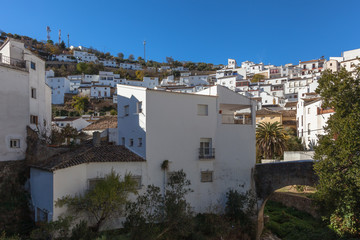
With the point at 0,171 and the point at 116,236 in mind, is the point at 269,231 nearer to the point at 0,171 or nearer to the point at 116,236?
the point at 116,236

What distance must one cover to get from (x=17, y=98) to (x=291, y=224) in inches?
936

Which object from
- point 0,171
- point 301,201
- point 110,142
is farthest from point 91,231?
point 301,201

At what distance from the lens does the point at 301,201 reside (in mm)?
26734

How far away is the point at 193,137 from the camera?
20.3 metres

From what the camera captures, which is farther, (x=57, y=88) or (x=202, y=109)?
(x=57, y=88)

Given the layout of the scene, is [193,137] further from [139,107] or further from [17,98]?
[17,98]

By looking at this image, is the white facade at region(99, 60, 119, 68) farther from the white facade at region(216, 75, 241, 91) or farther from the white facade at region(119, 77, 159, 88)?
the white facade at region(216, 75, 241, 91)

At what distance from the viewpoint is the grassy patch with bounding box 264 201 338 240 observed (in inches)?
817

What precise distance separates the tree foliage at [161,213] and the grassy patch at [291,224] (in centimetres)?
893

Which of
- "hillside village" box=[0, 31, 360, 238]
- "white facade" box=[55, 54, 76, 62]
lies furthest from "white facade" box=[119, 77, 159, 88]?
"hillside village" box=[0, 31, 360, 238]

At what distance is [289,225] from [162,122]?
1445 cm

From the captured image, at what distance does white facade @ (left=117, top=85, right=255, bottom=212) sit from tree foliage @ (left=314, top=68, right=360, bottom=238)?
7.05 metres

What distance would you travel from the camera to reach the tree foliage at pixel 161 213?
16375 mm

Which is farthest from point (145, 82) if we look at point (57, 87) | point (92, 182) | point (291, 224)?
point (92, 182)
